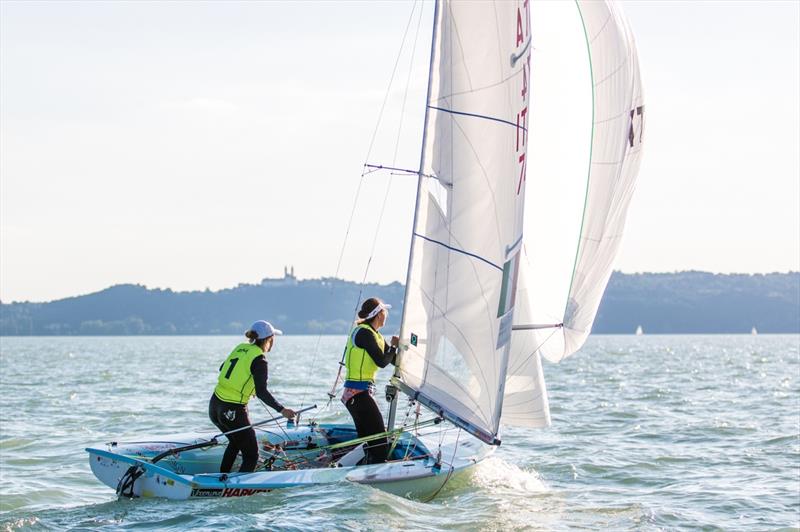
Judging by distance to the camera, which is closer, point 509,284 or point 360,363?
point 509,284

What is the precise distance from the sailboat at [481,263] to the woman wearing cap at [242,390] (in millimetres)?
307

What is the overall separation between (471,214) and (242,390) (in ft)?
8.18

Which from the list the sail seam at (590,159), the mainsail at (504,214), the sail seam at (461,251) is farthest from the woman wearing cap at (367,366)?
the sail seam at (590,159)

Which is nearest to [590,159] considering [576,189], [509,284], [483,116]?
[576,189]

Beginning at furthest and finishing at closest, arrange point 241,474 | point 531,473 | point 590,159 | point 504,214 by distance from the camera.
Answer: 1. point 531,473
2. point 590,159
3. point 504,214
4. point 241,474

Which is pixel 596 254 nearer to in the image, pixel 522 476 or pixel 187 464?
pixel 522 476

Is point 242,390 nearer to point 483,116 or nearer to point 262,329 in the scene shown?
point 262,329

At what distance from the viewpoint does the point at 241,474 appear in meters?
9.88

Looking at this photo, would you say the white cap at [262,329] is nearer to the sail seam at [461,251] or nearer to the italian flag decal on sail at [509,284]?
the sail seam at [461,251]

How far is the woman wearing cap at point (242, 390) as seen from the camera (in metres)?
10.0

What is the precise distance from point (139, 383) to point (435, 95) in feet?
76.4

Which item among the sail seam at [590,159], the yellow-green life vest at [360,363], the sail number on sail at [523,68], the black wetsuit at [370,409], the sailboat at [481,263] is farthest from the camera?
the sail seam at [590,159]

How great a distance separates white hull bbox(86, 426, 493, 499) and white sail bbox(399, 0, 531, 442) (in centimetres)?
63

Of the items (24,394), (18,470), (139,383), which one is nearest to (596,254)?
(18,470)
